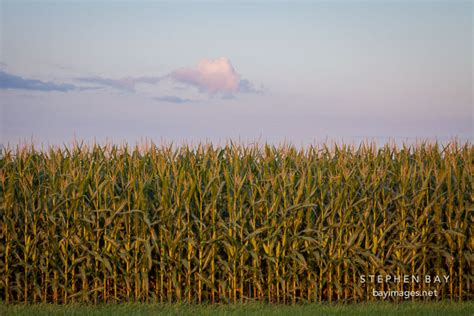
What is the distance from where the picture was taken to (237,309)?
759cm

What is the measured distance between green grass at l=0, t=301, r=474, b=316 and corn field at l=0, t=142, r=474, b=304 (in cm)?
27

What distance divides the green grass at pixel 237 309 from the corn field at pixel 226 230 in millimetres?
269

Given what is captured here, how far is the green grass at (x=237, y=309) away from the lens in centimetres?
750

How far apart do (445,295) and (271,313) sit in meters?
3.00

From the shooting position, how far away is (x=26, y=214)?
842 cm

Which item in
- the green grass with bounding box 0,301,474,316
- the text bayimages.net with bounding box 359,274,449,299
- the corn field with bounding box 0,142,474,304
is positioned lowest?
the green grass with bounding box 0,301,474,316

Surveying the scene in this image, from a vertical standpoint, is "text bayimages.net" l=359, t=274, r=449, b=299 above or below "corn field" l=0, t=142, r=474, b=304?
below

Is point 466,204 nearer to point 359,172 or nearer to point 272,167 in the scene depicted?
point 359,172

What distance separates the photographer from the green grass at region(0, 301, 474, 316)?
750cm

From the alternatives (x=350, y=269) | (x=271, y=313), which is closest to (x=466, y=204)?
(x=350, y=269)

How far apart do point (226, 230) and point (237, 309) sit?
1.13m

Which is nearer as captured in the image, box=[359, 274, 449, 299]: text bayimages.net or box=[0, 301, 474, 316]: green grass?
box=[0, 301, 474, 316]: green grass

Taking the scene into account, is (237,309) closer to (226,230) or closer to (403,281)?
(226,230)

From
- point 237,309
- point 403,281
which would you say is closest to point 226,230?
point 237,309
